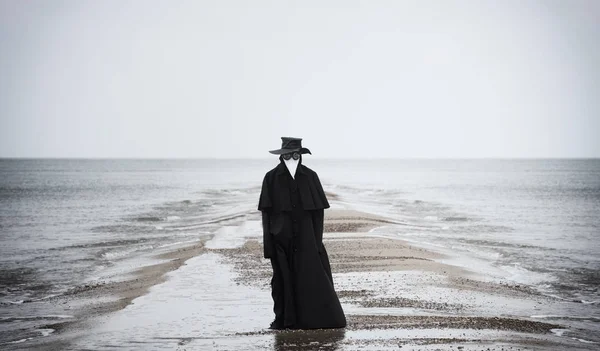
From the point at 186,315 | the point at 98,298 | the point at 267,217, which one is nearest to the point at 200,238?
the point at 98,298

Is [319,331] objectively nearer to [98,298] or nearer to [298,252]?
[298,252]

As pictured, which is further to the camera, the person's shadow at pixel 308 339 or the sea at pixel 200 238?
Answer: the sea at pixel 200 238

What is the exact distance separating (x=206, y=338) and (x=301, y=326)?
1230 mm

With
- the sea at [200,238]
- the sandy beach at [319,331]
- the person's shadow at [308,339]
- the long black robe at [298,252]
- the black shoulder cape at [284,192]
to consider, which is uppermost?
the black shoulder cape at [284,192]

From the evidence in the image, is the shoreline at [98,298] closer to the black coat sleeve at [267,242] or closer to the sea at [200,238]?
the sea at [200,238]

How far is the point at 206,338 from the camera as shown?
7.80 metres

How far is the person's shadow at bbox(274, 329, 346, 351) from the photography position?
286 inches

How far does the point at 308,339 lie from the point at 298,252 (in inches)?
46.1

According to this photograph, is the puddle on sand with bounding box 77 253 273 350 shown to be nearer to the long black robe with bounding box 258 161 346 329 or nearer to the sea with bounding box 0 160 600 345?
the long black robe with bounding box 258 161 346 329

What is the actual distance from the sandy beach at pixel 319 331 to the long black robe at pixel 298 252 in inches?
10.2

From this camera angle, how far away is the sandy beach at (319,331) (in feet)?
25.1

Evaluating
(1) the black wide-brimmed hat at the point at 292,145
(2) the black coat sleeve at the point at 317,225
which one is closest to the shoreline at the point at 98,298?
(2) the black coat sleeve at the point at 317,225

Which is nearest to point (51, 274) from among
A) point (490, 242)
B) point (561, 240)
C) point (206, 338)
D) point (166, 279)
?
point (166, 279)

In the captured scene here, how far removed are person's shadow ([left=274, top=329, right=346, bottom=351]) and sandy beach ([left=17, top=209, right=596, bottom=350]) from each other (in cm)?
1
